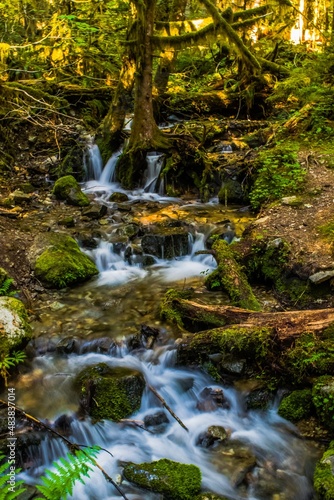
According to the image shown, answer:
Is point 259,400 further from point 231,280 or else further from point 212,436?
point 231,280

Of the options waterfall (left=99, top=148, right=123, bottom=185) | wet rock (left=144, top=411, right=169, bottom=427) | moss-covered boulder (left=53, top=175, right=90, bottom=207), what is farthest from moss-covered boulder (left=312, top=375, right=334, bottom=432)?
waterfall (left=99, top=148, right=123, bottom=185)

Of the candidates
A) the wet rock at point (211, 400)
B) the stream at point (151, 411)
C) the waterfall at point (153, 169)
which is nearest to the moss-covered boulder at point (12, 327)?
the stream at point (151, 411)

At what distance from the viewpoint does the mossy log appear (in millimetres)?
4762

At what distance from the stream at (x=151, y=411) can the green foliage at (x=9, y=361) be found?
7.0 inches

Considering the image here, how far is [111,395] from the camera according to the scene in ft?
14.9

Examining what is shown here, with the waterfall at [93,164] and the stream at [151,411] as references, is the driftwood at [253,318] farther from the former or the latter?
the waterfall at [93,164]

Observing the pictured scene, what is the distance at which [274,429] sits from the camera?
441 centimetres

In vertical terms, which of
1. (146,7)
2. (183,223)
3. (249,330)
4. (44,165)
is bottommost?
(249,330)

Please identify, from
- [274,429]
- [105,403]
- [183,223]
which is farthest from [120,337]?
[183,223]

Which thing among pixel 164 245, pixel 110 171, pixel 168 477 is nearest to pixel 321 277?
pixel 164 245

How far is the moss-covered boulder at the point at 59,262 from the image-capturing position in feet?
22.3

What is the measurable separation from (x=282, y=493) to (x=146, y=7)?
9097mm

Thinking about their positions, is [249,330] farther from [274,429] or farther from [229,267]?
[229,267]

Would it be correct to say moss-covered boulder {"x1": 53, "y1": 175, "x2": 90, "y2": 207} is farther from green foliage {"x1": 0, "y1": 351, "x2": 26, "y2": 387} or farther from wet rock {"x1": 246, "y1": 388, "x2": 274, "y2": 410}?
wet rock {"x1": 246, "y1": 388, "x2": 274, "y2": 410}
